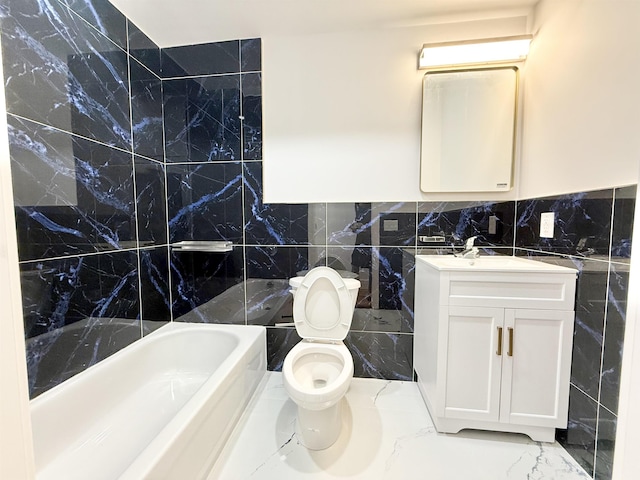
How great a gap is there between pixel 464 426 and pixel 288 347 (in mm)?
1177

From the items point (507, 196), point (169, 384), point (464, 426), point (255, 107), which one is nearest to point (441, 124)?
point (507, 196)

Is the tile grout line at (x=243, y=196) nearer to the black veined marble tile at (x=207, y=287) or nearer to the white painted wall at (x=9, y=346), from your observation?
the black veined marble tile at (x=207, y=287)

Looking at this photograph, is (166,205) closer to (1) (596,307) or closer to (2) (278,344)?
(2) (278,344)

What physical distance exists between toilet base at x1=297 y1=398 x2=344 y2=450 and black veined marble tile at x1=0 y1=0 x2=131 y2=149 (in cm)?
181

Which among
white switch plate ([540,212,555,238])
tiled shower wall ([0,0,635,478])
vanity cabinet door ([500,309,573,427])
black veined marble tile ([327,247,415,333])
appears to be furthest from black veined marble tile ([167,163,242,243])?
white switch plate ([540,212,555,238])

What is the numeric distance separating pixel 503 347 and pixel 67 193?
2287 millimetres

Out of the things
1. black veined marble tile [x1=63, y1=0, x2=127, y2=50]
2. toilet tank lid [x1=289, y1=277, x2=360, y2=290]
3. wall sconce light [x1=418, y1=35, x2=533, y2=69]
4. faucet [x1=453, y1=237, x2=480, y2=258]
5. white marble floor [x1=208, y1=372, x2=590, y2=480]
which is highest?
black veined marble tile [x1=63, y1=0, x2=127, y2=50]

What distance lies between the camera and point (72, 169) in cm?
140

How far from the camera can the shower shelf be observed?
199 centimetres

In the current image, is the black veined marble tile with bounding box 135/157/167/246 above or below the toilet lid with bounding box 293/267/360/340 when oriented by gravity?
above

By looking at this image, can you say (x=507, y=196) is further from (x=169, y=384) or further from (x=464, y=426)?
(x=169, y=384)

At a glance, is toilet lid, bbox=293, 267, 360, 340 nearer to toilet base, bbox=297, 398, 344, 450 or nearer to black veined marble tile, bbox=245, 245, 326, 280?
black veined marble tile, bbox=245, 245, 326, 280

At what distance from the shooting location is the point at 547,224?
61.7 inches

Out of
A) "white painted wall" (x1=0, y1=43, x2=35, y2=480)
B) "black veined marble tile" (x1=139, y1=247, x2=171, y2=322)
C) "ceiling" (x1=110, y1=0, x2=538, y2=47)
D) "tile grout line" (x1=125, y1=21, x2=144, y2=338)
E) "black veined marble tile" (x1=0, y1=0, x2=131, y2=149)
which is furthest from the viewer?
"black veined marble tile" (x1=139, y1=247, x2=171, y2=322)
